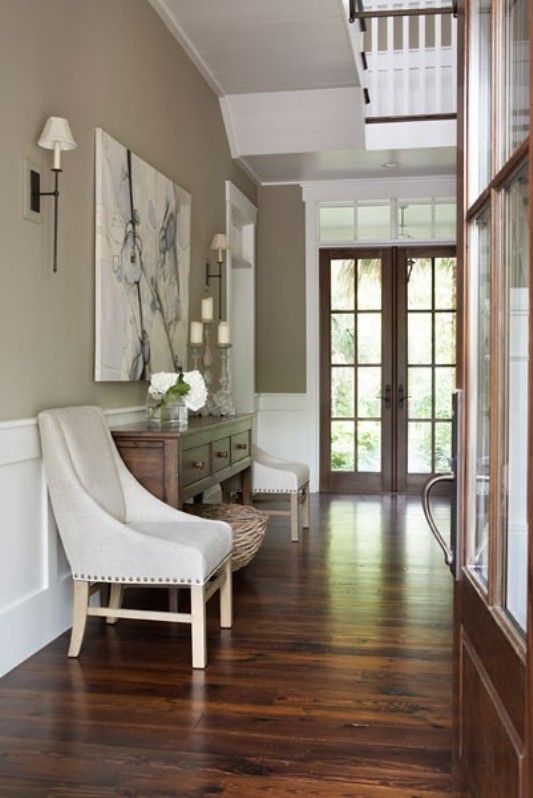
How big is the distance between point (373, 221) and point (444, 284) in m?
0.88

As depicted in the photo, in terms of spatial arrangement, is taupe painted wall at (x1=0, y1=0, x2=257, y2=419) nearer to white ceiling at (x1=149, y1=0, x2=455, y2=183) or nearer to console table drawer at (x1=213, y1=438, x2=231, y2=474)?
white ceiling at (x1=149, y1=0, x2=455, y2=183)

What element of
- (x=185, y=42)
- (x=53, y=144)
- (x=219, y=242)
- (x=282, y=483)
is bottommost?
(x=282, y=483)

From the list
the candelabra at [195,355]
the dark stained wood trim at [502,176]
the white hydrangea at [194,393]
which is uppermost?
the dark stained wood trim at [502,176]

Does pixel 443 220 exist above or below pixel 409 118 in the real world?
below

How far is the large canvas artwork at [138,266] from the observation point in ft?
12.2

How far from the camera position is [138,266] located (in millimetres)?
4137

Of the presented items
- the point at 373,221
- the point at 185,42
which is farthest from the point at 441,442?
the point at 185,42

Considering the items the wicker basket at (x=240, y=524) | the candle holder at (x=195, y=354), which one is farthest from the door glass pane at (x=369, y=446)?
the wicker basket at (x=240, y=524)

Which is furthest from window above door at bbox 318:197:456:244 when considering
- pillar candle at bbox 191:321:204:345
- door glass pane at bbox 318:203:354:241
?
pillar candle at bbox 191:321:204:345

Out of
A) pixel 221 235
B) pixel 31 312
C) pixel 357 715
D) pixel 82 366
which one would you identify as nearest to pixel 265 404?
pixel 221 235

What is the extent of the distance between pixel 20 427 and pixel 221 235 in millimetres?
2951

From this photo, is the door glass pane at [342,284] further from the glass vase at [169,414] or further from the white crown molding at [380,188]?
the glass vase at [169,414]

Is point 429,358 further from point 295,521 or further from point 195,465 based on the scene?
point 195,465

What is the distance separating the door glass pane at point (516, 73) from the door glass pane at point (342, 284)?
20.0 ft
